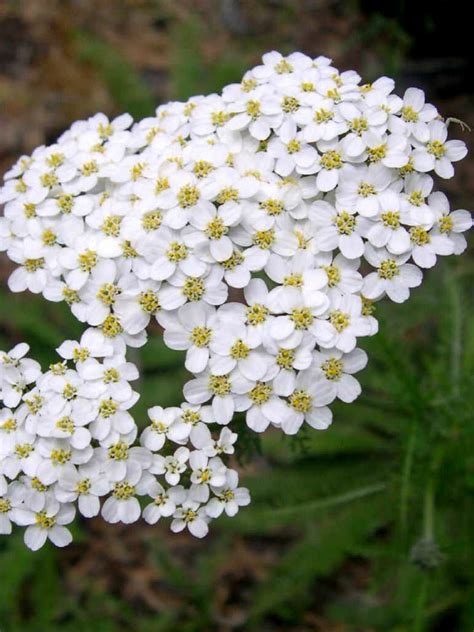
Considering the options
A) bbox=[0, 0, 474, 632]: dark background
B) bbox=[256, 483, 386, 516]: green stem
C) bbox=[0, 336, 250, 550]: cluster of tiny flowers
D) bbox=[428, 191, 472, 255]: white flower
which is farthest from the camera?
bbox=[0, 0, 474, 632]: dark background

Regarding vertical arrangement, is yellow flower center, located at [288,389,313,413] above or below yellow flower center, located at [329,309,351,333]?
below

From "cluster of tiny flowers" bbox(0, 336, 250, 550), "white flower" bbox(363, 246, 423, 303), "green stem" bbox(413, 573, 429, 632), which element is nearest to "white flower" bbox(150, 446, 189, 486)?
"cluster of tiny flowers" bbox(0, 336, 250, 550)

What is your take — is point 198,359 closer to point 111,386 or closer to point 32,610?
point 111,386

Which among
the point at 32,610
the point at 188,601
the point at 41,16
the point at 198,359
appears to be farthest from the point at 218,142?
the point at 41,16

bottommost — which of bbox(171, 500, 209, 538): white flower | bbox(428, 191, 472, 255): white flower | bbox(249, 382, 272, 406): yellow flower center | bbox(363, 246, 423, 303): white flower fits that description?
bbox(171, 500, 209, 538): white flower

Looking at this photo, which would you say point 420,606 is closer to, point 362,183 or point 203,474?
point 203,474

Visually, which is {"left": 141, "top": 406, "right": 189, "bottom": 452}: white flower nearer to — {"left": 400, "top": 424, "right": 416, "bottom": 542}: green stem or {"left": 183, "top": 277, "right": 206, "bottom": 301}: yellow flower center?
{"left": 183, "top": 277, "right": 206, "bottom": 301}: yellow flower center
